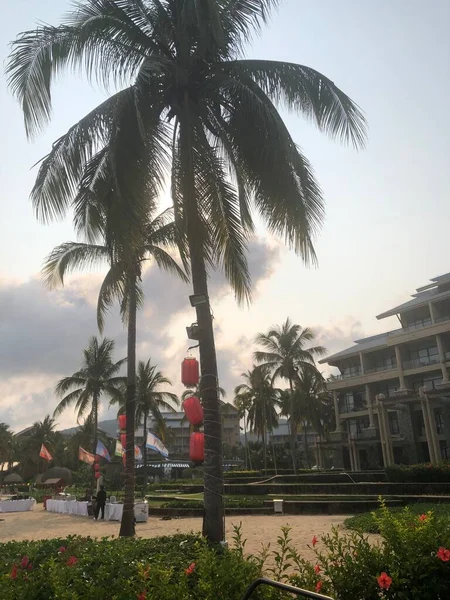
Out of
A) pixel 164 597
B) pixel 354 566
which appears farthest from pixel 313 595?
pixel 354 566

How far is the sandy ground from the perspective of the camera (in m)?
15.5

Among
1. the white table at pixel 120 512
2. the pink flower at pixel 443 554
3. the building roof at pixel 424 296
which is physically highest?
the building roof at pixel 424 296

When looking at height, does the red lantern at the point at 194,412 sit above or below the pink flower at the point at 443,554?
above

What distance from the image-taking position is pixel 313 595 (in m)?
2.33

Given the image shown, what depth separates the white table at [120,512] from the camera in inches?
889

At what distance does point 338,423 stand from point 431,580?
148ft

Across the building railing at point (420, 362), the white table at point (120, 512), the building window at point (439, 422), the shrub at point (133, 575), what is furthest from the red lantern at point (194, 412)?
the building window at point (439, 422)

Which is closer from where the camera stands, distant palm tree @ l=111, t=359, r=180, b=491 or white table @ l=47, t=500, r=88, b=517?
white table @ l=47, t=500, r=88, b=517

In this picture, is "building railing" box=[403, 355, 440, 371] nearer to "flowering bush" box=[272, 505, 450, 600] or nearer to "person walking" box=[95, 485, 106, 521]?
"person walking" box=[95, 485, 106, 521]

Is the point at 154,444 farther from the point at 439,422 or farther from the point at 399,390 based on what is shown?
the point at 439,422

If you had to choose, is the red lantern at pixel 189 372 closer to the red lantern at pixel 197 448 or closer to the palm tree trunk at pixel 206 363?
the red lantern at pixel 197 448

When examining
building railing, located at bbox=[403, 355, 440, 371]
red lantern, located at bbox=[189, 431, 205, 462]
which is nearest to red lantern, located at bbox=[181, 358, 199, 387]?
red lantern, located at bbox=[189, 431, 205, 462]

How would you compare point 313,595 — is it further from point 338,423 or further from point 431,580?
point 338,423

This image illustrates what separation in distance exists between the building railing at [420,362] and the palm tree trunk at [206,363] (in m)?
33.9
